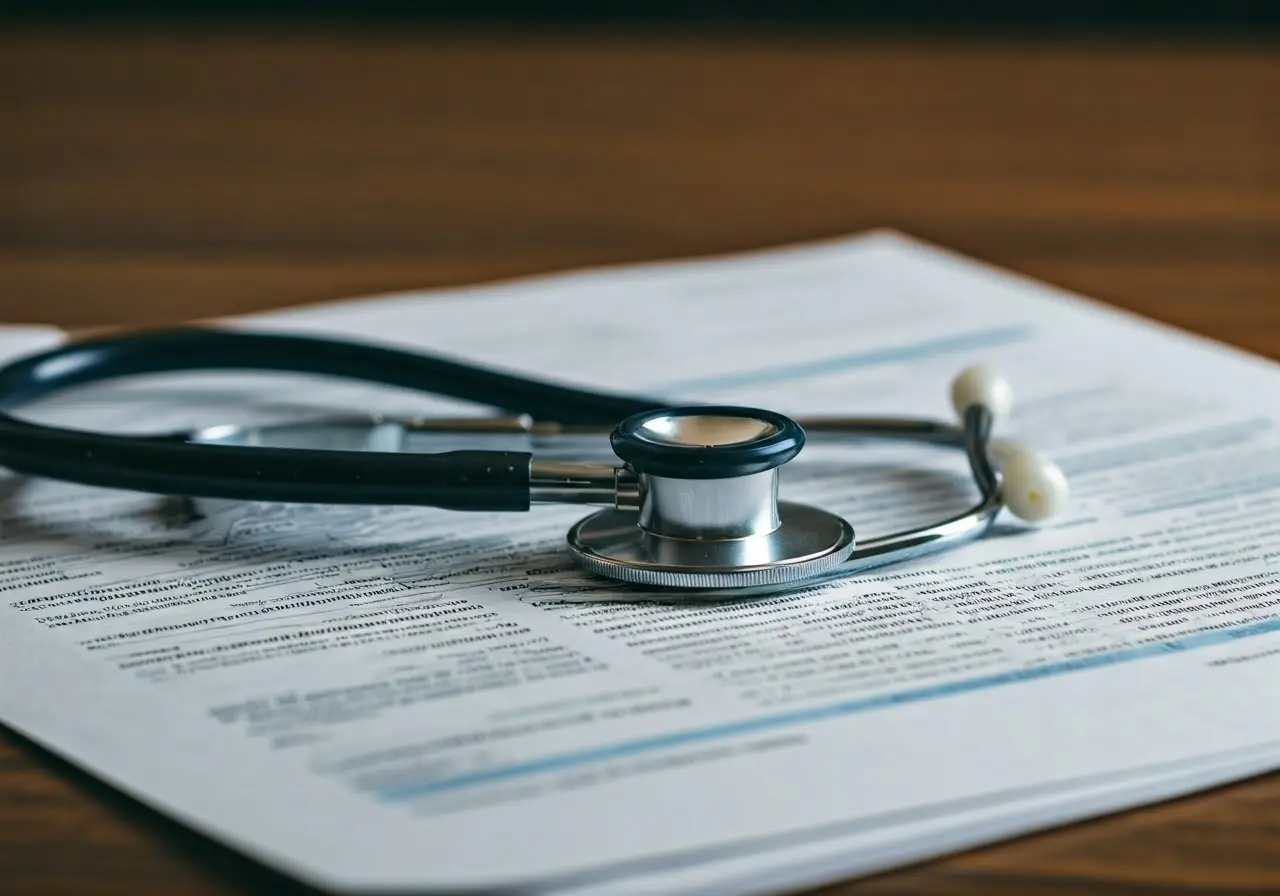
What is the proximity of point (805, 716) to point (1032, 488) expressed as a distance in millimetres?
187

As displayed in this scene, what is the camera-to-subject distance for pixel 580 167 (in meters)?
1.43

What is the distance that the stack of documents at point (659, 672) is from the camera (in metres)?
0.43

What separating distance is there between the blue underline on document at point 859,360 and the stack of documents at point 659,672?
0.25ft

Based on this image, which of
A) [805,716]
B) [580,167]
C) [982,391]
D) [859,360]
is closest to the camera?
[805,716]

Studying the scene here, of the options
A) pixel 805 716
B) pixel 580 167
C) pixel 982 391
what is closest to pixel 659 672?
pixel 805 716

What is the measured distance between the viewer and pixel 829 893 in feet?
1.37

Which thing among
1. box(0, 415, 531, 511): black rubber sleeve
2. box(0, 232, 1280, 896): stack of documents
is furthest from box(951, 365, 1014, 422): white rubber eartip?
box(0, 415, 531, 511): black rubber sleeve

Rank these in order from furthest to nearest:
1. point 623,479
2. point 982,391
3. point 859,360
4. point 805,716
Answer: point 859,360
point 982,391
point 623,479
point 805,716

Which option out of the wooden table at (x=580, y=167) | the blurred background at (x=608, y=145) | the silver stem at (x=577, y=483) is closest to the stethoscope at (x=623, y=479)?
the silver stem at (x=577, y=483)

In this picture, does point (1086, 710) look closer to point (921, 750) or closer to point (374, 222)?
point (921, 750)

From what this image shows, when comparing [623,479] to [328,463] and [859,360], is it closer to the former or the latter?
[328,463]

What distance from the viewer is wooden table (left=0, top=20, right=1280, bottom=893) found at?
1072mm

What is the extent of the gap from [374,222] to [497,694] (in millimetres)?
790

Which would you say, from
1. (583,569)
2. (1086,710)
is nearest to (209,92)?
(583,569)
